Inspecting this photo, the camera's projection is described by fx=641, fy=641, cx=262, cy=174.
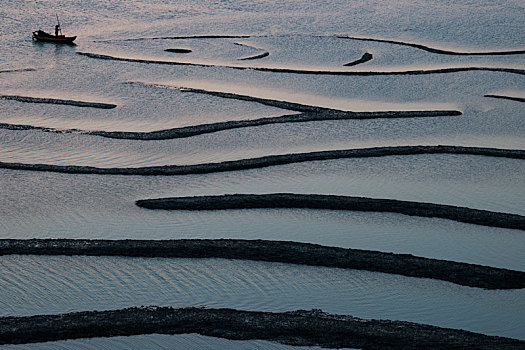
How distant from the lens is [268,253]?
17.1 feet

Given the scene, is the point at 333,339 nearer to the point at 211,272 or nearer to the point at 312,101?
the point at 211,272

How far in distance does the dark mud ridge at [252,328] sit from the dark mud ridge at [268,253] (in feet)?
2.45

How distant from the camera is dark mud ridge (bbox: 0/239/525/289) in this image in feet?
16.4

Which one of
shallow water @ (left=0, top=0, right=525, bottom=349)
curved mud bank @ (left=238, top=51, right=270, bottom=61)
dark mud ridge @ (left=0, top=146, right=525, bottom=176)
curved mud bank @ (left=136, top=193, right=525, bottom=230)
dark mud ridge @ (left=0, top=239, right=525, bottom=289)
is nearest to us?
shallow water @ (left=0, top=0, right=525, bottom=349)

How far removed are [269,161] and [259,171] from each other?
0.28 metres

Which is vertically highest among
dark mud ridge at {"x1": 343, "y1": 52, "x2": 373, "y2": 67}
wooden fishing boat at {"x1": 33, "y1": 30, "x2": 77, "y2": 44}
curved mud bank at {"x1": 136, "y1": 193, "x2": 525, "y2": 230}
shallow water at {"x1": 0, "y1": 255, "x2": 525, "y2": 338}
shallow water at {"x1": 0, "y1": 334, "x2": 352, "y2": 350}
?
dark mud ridge at {"x1": 343, "y1": 52, "x2": 373, "y2": 67}

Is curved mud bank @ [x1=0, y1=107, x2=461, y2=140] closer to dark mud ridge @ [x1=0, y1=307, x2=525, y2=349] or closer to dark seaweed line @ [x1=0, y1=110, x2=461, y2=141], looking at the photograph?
dark seaweed line @ [x1=0, y1=110, x2=461, y2=141]

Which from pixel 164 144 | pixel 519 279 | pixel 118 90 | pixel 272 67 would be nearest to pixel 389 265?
pixel 519 279

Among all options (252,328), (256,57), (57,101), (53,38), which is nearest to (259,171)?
(252,328)

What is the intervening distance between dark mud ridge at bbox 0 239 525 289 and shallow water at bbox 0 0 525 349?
0.12 m

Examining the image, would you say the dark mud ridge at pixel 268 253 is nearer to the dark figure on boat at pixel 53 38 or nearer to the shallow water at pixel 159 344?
the shallow water at pixel 159 344

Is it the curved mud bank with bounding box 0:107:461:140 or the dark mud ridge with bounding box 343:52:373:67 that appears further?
the dark mud ridge with bounding box 343:52:373:67

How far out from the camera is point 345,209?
6148mm

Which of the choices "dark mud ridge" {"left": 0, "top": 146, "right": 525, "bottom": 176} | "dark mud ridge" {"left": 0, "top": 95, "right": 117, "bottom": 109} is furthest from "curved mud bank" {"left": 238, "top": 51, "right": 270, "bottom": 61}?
"dark mud ridge" {"left": 0, "top": 146, "right": 525, "bottom": 176}
